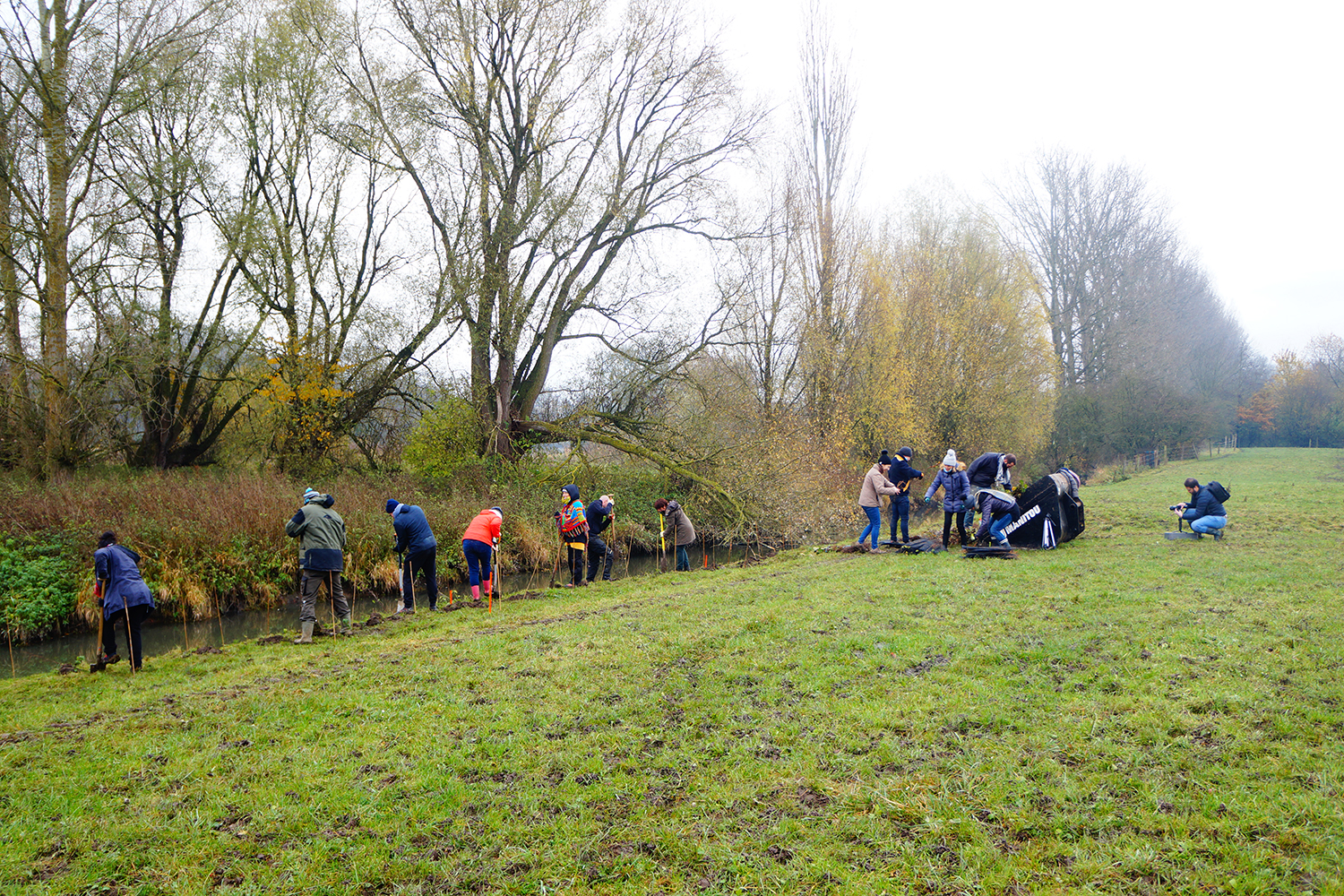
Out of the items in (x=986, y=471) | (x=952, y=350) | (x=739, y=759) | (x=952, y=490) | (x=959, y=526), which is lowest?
(x=739, y=759)

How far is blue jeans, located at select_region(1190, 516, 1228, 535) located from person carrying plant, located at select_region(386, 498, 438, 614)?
1272 cm

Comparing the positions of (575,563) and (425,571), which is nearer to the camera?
(425,571)

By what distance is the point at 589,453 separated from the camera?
21125 millimetres

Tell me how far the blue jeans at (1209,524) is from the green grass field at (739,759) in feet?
14.1

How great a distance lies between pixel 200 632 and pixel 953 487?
43.1 feet

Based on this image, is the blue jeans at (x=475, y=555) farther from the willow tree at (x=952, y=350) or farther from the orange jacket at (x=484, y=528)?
the willow tree at (x=952, y=350)

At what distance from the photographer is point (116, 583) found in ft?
26.8

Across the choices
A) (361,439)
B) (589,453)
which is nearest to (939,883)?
(589,453)

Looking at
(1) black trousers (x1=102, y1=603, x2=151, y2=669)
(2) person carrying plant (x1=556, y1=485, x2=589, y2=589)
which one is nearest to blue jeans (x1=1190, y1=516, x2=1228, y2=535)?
(2) person carrying plant (x1=556, y1=485, x2=589, y2=589)

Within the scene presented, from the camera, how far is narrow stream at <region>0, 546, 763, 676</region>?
408 inches

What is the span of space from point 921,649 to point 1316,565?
6546 mm

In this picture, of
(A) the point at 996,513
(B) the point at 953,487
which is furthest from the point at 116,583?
(A) the point at 996,513

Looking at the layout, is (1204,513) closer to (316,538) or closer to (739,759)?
(739,759)

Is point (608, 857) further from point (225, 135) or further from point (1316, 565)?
point (225, 135)
